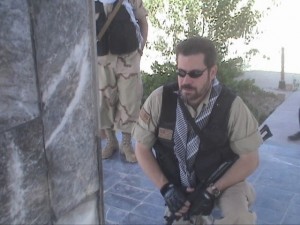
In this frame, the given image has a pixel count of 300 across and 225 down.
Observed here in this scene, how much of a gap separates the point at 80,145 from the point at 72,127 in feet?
0.30

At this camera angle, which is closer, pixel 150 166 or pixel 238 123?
pixel 238 123

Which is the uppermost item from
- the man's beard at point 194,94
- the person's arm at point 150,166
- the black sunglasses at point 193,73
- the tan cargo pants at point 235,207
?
the black sunglasses at point 193,73

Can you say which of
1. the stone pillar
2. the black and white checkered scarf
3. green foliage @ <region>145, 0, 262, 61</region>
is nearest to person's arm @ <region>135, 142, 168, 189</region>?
the black and white checkered scarf

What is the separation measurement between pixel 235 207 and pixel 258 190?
0.98 metres

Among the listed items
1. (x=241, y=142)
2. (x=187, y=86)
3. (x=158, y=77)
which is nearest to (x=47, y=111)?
(x=187, y=86)

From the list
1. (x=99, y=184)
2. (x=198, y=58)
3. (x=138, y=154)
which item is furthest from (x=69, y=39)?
(x=138, y=154)

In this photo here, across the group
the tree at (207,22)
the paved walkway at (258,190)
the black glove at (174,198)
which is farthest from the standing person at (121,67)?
the tree at (207,22)

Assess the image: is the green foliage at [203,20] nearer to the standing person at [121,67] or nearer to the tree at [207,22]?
the tree at [207,22]

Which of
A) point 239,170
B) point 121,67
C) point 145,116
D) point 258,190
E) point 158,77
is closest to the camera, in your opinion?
point 239,170

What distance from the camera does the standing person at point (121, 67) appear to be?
335 cm

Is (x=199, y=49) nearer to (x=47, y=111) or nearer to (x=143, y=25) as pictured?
(x=47, y=111)

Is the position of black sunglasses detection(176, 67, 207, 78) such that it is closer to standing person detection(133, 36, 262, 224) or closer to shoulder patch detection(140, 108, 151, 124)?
standing person detection(133, 36, 262, 224)

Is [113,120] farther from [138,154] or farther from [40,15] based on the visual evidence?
[40,15]

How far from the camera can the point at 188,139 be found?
235 cm
